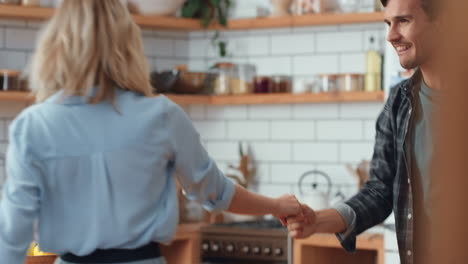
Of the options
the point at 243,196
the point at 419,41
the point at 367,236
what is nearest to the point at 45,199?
the point at 243,196

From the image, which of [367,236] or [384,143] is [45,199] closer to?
[384,143]

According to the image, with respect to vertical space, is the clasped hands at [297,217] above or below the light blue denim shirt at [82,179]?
below

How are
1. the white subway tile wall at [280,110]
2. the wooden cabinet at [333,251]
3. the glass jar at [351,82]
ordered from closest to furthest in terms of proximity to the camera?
the wooden cabinet at [333,251]
the glass jar at [351,82]
the white subway tile wall at [280,110]

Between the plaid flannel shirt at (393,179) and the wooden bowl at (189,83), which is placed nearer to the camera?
the plaid flannel shirt at (393,179)

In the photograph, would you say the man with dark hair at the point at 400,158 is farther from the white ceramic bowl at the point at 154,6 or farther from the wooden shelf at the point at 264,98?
the white ceramic bowl at the point at 154,6

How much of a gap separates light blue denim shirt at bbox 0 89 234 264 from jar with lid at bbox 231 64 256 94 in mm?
3000

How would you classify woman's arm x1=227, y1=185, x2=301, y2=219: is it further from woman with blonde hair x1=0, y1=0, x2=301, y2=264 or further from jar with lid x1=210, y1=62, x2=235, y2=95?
jar with lid x1=210, y1=62, x2=235, y2=95

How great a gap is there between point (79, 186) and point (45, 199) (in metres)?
0.09

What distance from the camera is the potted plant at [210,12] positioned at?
4.71 metres

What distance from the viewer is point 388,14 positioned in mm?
1930

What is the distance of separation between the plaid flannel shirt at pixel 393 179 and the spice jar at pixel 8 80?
2.69 meters

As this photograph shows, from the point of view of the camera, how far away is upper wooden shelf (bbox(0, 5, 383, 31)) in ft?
14.0

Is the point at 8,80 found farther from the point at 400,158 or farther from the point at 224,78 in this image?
the point at 400,158

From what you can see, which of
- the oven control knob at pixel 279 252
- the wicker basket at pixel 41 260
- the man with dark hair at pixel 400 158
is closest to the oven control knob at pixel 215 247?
the oven control knob at pixel 279 252
